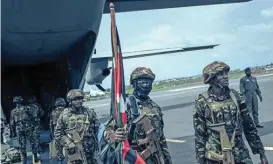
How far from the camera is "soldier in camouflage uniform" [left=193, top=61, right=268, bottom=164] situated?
11.3 ft

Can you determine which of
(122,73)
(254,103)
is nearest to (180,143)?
(254,103)

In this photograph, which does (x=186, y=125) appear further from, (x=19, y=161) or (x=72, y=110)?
(x=72, y=110)

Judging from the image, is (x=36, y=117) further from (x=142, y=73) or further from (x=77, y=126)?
(x=142, y=73)

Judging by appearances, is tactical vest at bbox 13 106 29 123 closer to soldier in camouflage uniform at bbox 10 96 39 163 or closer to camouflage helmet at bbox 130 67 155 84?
soldier in camouflage uniform at bbox 10 96 39 163

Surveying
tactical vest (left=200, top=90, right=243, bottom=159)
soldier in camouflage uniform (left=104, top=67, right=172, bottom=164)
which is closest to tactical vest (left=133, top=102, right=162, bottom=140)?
soldier in camouflage uniform (left=104, top=67, right=172, bottom=164)

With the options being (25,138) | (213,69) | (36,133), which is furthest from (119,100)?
(25,138)

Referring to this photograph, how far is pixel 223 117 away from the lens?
11.3 feet

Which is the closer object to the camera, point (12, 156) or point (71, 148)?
point (71, 148)

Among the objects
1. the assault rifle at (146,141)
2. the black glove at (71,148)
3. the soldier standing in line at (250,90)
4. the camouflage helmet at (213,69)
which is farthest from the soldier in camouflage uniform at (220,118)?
the soldier standing in line at (250,90)

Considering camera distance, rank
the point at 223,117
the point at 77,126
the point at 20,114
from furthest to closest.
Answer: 1. the point at 20,114
2. the point at 77,126
3. the point at 223,117

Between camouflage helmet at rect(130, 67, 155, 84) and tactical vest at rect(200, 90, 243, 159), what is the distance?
0.64 meters

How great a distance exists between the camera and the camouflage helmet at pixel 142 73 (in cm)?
380

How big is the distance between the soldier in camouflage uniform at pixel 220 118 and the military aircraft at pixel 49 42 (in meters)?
3.43

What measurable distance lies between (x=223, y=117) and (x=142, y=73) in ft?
2.87
